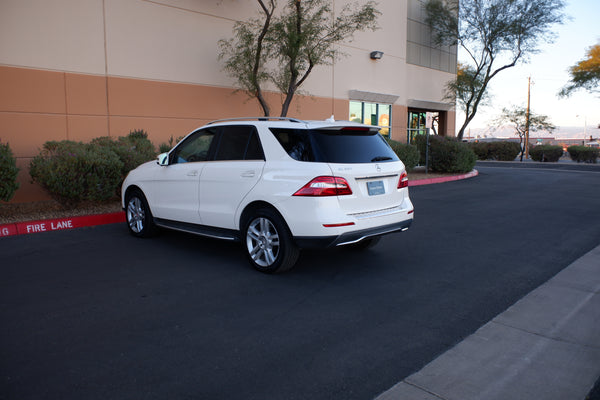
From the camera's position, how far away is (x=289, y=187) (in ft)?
17.0

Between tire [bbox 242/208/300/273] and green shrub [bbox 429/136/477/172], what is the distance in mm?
16155

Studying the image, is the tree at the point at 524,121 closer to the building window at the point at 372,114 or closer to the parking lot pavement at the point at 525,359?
the building window at the point at 372,114

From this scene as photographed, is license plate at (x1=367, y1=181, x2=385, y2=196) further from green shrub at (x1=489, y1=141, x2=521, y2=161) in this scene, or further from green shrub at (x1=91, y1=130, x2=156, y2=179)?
green shrub at (x1=489, y1=141, x2=521, y2=161)

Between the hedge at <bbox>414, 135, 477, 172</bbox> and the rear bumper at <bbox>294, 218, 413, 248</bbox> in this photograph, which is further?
the hedge at <bbox>414, 135, 477, 172</bbox>

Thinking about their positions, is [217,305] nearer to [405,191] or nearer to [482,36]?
[405,191]

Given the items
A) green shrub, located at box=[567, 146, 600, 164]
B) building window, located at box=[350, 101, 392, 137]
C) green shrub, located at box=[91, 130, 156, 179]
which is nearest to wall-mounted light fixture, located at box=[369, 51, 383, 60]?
building window, located at box=[350, 101, 392, 137]

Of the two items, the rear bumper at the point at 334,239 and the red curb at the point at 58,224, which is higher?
the rear bumper at the point at 334,239

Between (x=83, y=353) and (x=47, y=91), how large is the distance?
32.5ft

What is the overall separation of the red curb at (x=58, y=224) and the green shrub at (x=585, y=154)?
33601 mm

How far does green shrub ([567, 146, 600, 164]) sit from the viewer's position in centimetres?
3253

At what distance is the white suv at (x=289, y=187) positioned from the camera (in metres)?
5.07

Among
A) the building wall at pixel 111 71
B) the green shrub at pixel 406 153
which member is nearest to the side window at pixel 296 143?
the building wall at pixel 111 71

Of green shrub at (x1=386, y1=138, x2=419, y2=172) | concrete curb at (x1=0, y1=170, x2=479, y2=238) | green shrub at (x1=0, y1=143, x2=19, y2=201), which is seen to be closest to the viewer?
concrete curb at (x1=0, y1=170, x2=479, y2=238)

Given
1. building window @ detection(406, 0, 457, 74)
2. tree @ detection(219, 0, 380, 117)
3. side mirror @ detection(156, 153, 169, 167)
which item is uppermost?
building window @ detection(406, 0, 457, 74)
